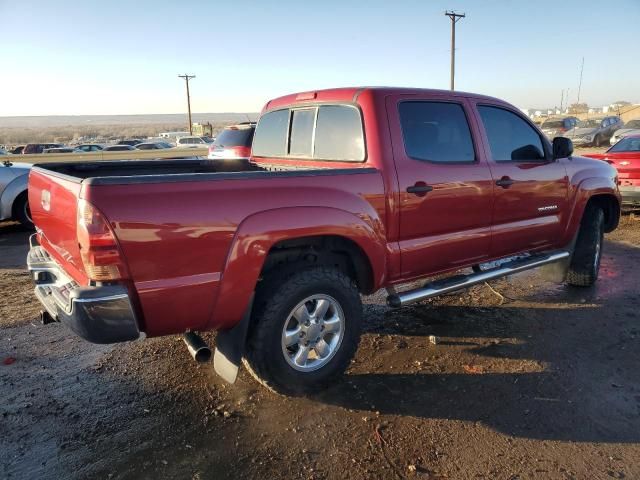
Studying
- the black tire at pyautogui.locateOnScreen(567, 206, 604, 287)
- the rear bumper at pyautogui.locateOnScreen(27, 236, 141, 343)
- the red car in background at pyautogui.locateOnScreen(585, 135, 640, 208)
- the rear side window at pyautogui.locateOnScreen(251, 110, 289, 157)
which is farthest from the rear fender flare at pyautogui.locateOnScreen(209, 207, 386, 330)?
the red car in background at pyautogui.locateOnScreen(585, 135, 640, 208)

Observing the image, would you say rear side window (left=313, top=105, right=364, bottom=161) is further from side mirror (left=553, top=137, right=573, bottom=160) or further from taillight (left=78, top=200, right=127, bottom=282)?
side mirror (left=553, top=137, right=573, bottom=160)

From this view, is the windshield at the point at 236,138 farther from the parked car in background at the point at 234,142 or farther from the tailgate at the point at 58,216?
the tailgate at the point at 58,216

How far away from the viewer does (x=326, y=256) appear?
3.41 metres

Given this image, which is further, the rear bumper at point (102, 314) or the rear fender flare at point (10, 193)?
the rear fender flare at point (10, 193)

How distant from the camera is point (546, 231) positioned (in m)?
4.78

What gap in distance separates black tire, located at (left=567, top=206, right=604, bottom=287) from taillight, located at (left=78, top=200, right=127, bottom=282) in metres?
4.77

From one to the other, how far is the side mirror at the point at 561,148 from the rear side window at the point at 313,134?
7.47ft

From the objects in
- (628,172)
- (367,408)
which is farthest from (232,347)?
(628,172)

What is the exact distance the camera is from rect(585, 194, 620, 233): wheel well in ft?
18.0

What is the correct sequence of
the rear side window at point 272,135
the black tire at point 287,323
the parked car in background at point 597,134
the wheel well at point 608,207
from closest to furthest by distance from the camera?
the black tire at point 287,323
the rear side window at point 272,135
the wheel well at point 608,207
the parked car in background at point 597,134

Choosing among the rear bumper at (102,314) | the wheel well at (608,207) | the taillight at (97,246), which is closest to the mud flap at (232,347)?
the rear bumper at (102,314)

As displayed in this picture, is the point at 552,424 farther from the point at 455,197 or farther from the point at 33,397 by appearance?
the point at 33,397

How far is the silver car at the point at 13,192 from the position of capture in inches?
313

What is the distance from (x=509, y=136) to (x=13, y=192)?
759cm
